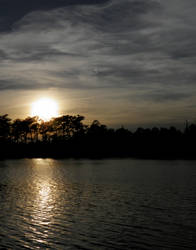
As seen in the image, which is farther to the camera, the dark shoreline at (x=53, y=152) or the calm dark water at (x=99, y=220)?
the dark shoreline at (x=53, y=152)

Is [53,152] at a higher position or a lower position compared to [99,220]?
higher

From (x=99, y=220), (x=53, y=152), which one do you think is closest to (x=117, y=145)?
(x=53, y=152)

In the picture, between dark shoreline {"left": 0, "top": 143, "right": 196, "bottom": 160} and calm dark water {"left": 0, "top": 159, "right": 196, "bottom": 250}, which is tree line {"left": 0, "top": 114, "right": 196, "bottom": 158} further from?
calm dark water {"left": 0, "top": 159, "right": 196, "bottom": 250}

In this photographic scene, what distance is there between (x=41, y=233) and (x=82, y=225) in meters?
3.92

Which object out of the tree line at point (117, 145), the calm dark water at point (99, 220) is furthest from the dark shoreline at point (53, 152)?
the calm dark water at point (99, 220)

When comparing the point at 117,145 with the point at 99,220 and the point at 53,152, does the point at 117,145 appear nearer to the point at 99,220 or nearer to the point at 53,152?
the point at 53,152

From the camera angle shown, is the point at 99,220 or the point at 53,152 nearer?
the point at 99,220

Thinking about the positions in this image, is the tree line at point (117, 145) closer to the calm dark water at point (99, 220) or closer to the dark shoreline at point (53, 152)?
the dark shoreline at point (53, 152)

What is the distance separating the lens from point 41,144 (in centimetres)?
19738

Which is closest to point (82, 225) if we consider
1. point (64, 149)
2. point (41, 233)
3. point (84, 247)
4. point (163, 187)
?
point (41, 233)

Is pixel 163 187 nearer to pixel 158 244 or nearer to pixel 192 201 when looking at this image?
pixel 192 201

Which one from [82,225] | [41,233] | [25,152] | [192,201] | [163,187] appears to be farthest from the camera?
[25,152]

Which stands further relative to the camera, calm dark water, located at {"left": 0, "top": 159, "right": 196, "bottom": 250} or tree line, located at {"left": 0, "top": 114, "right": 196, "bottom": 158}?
tree line, located at {"left": 0, "top": 114, "right": 196, "bottom": 158}

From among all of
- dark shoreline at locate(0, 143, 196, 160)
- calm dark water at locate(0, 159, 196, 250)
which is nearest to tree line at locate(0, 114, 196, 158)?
dark shoreline at locate(0, 143, 196, 160)
